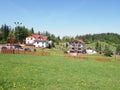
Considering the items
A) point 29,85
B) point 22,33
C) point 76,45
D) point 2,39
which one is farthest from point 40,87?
point 76,45

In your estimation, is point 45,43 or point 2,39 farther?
point 45,43

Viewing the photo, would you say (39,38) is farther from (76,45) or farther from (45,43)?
(76,45)

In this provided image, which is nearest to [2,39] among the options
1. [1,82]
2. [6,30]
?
[6,30]

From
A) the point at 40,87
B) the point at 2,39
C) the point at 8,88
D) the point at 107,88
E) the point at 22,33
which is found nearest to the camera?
the point at 8,88

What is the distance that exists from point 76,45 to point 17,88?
146158 mm

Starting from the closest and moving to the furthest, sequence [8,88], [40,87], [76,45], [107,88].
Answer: [8,88]
[40,87]
[107,88]
[76,45]

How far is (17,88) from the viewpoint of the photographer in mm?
15727

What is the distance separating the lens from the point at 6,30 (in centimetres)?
13450

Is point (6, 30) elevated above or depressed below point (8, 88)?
above

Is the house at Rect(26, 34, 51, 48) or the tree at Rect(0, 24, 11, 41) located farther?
the house at Rect(26, 34, 51, 48)

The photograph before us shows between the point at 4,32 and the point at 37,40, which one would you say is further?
the point at 37,40

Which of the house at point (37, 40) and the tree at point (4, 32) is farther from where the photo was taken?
the house at point (37, 40)

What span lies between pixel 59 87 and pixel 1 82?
159 inches

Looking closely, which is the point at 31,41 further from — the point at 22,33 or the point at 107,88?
the point at 107,88
